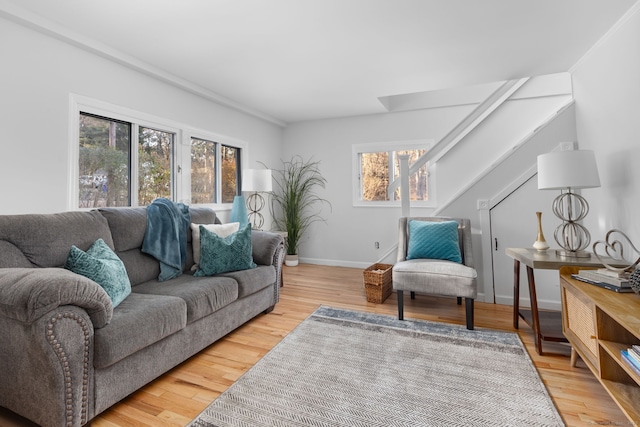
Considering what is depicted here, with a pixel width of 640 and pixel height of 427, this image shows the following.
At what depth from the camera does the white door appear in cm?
305

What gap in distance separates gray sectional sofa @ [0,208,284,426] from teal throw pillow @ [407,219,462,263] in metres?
1.64

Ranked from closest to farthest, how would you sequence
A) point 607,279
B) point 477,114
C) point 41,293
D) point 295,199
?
point 41,293 < point 607,279 < point 477,114 < point 295,199

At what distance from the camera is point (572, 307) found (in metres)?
1.91

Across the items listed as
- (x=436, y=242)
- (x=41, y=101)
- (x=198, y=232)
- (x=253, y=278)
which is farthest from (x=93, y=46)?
(x=436, y=242)

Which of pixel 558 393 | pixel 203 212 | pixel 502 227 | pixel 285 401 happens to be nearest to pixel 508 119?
pixel 502 227

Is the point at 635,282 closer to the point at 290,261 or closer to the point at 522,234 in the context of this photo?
the point at 522,234

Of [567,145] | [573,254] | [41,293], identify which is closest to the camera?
[41,293]

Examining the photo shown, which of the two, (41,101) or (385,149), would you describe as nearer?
(41,101)

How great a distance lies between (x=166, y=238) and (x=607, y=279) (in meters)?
3.00

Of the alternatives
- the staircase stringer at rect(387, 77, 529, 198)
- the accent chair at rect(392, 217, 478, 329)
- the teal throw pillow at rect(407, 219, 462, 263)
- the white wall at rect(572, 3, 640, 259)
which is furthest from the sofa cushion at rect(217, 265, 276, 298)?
the white wall at rect(572, 3, 640, 259)

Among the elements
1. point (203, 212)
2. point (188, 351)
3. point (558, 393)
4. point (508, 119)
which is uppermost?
point (508, 119)

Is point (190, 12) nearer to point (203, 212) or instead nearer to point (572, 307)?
point (203, 212)

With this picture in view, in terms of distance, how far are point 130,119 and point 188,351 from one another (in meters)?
2.24

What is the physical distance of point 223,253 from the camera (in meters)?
2.60
